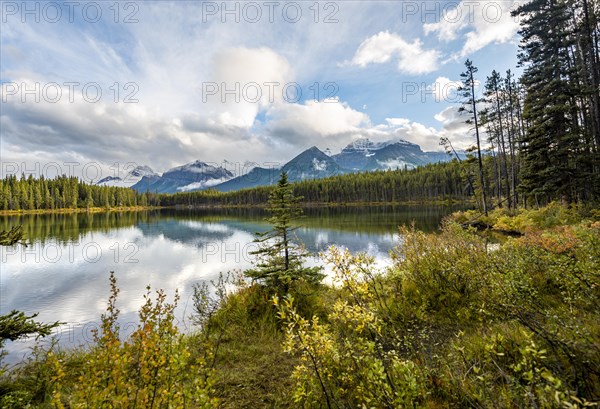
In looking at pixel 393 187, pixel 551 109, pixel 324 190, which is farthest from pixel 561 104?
pixel 324 190

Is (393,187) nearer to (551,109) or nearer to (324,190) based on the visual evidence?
(324,190)

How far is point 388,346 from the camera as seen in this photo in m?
5.73

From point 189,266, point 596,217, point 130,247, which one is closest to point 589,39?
point 596,217

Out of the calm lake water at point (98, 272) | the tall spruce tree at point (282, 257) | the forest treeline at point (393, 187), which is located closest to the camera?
the tall spruce tree at point (282, 257)

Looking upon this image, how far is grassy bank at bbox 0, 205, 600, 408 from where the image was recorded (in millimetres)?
2654

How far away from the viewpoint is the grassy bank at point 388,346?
8.71ft

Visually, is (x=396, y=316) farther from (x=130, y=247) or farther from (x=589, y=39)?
(x=130, y=247)

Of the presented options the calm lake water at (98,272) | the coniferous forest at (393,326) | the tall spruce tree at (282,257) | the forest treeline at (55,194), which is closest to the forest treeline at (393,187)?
the forest treeline at (55,194)

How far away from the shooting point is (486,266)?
7.14 meters

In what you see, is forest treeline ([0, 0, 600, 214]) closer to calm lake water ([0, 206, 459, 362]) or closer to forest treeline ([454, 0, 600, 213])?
forest treeline ([454, 0, 600, 213])

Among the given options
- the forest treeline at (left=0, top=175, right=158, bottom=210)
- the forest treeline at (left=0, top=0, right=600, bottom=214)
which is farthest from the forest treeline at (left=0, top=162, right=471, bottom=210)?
the forest treeline at (left=0, top=0, right=600, bottom=214)

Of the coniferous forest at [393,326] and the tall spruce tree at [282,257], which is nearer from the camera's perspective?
the coniferous forest at [393,326]

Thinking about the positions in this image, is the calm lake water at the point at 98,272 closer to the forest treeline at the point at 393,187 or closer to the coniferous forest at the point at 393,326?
the coniferous forest at the point at 393,326

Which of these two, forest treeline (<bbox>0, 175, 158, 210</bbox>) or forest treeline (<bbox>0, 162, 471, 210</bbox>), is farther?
forest treeline (<bbox>0, 162, 471, 210</bbox>)
